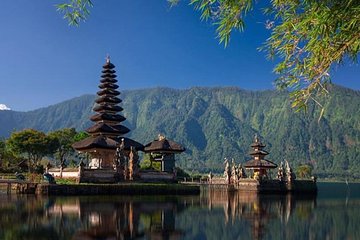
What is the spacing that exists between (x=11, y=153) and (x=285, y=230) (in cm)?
7007

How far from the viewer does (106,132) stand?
197ft

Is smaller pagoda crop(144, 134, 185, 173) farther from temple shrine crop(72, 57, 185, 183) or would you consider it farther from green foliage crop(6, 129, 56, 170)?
green foliage crop(6, 129, 56, 170)

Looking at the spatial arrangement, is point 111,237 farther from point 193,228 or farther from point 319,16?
point 319,16

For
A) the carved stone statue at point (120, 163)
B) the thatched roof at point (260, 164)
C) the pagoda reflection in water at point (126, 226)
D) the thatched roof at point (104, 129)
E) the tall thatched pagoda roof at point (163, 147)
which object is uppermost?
the thatched roof at point (104, 129)

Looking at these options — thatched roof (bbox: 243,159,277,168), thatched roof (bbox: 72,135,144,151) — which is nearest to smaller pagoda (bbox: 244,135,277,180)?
thatched roof (bbox: 243,159,277,168)

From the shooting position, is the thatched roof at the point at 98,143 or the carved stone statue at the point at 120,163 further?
the thatched roof at the point at 98,143

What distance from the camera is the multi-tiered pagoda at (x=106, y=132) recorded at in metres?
55.6

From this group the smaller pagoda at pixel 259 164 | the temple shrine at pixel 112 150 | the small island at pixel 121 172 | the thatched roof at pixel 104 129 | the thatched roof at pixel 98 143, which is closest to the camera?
the small island at pixel 121 172

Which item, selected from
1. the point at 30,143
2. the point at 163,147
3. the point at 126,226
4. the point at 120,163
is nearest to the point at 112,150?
the point at 120,163

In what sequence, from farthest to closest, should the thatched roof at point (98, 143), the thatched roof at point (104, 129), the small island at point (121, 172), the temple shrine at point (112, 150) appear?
the thatched roof at point (104, 129)
the thatched roof at point (98, 143)
the temple shrine at point (112, 150)
the small island at point (121, 172)

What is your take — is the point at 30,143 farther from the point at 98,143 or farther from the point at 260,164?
the point at 260,164

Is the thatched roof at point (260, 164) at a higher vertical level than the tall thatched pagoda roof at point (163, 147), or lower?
lower

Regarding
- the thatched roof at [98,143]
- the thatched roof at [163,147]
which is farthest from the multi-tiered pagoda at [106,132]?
the thatched roof at [163,147]

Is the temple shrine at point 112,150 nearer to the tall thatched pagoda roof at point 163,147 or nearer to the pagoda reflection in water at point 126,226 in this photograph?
the tall thatched pagoda roof at point 163,147
